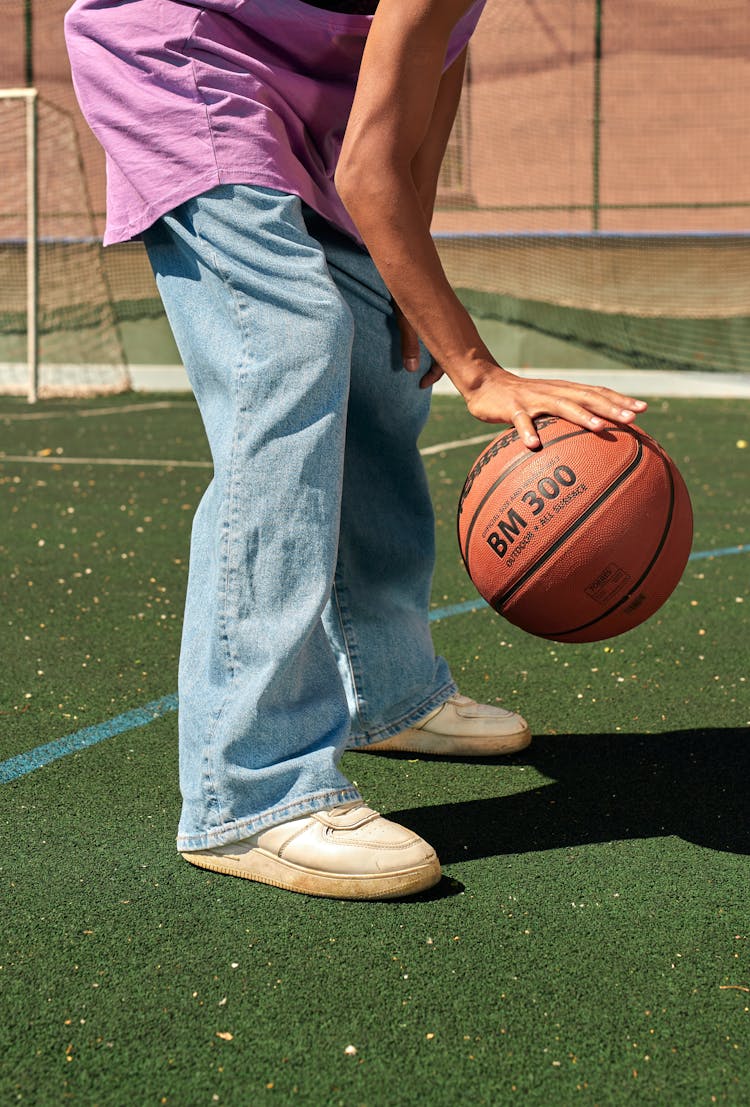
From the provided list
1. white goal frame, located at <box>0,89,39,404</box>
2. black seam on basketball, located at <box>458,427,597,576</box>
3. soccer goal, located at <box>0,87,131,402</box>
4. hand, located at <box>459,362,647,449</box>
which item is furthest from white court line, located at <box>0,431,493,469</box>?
hand, located at <box>459,362,647,449</box>

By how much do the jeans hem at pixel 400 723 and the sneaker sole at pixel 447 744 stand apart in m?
0.03

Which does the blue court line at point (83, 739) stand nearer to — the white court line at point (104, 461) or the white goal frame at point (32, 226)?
the white court line at point (104, 461)

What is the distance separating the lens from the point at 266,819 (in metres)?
2.41

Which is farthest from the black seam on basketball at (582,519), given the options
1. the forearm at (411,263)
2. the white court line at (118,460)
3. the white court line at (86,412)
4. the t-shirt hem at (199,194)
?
the white court line at (86,412)

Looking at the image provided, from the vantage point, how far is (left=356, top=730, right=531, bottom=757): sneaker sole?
308cm

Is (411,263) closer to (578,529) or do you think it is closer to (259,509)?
(259,509)

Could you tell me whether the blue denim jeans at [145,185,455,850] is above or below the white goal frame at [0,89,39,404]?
above

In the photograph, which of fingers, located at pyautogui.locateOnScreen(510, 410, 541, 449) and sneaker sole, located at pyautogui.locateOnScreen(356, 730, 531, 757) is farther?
sneaker sole, located at pyautogui.locateOnScreen(356, 730, 531, 757)

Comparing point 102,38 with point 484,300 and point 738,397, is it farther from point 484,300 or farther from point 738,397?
point 484,300

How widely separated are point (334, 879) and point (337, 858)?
0.12 ft

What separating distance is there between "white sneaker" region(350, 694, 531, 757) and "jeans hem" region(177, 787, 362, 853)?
0.63 meters

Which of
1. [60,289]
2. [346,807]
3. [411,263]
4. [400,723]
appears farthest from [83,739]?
[60,289]

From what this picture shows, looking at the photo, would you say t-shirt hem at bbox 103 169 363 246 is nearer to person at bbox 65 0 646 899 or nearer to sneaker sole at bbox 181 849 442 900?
person at bbox 65 0 646 899

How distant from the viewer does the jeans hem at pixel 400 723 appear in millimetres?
3020
